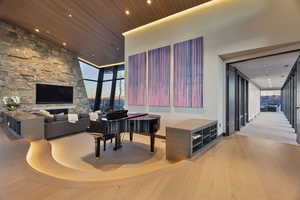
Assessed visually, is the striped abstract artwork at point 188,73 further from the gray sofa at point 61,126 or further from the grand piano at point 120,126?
the gray sofa at point 61,126

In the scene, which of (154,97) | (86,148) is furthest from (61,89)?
(154,97)

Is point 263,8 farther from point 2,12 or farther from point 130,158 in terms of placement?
point 2,12

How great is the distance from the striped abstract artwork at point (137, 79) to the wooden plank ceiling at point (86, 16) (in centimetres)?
127

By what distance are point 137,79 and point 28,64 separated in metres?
5.53

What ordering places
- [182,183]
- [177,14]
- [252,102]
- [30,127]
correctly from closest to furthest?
[182,183] → [30,127] → [177,14] → [252,102]

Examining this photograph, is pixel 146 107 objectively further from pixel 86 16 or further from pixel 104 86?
pixel 104 86

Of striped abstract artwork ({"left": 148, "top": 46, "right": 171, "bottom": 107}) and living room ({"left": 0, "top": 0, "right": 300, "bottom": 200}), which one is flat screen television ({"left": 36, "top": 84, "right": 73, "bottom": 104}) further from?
striped abstract artwork ({"left": 148, "top": 46, "right": 171, "bottom": 107})

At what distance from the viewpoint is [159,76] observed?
4.83 m

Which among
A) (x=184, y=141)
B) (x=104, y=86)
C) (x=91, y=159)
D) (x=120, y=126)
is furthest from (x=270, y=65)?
(x=104, y=86)

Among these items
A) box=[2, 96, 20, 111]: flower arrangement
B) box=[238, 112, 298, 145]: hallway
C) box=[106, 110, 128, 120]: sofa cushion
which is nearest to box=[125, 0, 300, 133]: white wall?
box=[238, 112, 298, 145]: hallway

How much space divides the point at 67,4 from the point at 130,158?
5.03 metres

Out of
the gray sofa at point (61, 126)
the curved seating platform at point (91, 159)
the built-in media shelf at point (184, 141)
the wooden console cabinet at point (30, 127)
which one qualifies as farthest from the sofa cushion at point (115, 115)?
the gray sofa at point (61, 126)

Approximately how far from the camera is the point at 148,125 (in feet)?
10.6

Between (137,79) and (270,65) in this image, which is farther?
(137,79)
